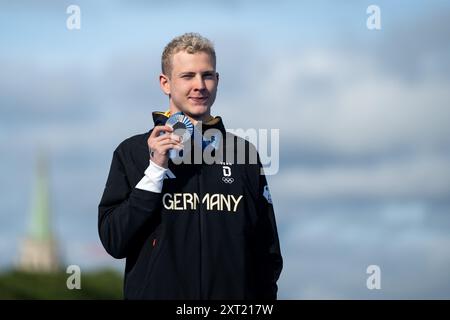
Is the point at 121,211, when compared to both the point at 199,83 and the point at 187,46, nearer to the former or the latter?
the point at 199,83

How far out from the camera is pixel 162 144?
678 centimetres

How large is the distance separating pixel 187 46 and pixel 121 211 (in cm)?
135

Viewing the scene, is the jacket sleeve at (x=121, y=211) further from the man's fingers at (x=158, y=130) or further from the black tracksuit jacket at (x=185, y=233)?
the man's fingers at (x=158, y=130)

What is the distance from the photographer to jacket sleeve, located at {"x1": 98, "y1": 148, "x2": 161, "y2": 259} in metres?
6.80

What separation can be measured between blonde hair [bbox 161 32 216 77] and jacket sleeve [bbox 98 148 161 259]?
2.92 feet

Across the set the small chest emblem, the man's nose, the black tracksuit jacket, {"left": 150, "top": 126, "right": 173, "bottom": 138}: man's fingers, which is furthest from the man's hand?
the small chest emblem

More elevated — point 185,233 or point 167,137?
point 167,137

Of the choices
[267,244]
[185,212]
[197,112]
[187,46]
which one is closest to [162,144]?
[197,112]

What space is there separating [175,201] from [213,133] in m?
0.68

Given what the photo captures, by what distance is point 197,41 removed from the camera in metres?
7.10

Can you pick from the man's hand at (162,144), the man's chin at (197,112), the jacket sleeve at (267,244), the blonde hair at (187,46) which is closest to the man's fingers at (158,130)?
the man's hand at (162,144)

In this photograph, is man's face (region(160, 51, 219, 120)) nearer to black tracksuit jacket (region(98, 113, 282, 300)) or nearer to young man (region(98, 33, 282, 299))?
young man (region(98, 33, 282, 299))
